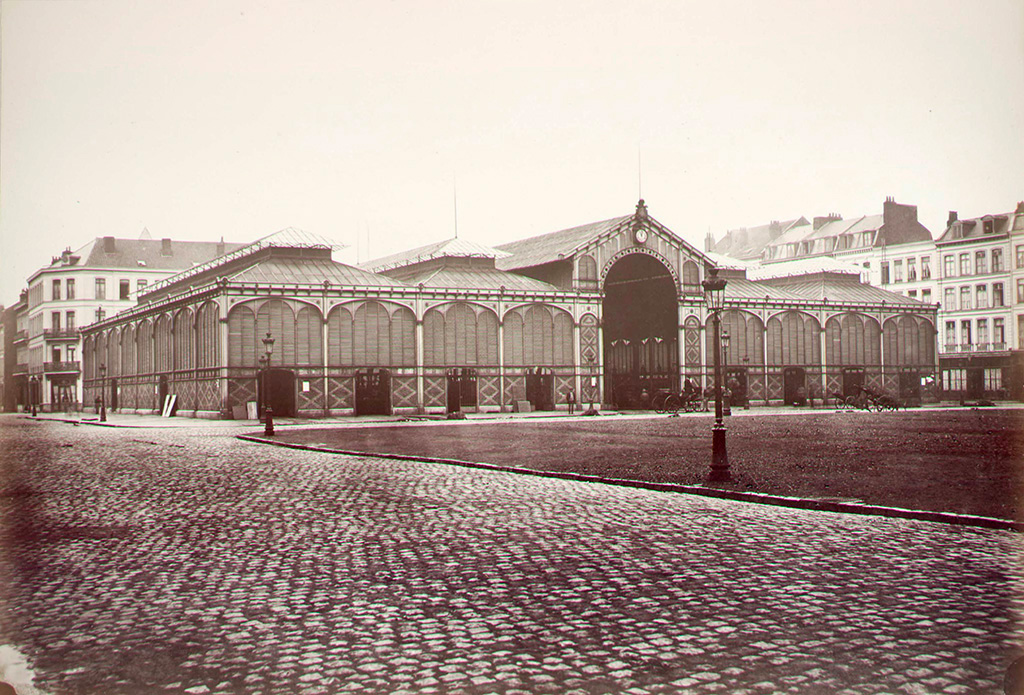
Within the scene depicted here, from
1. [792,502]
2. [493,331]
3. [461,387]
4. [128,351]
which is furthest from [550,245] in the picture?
[792,502]

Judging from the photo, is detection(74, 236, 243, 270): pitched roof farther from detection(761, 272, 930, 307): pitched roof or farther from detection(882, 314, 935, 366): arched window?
detection(882, 314, 935, 366): arched window

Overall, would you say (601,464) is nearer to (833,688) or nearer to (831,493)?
(831,493)

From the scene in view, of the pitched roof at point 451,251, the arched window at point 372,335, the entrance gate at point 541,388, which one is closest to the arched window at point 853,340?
the entrance gate at point 541,388

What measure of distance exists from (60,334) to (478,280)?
34226mm

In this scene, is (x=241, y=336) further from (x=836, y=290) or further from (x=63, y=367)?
(x=836, y=290)

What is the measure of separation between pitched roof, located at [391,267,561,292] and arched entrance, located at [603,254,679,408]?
6.08m

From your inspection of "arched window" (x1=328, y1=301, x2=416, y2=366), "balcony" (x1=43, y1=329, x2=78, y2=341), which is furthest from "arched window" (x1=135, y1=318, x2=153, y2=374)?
"arched window" (x1=328, y1=301, x2=416, y2=366)

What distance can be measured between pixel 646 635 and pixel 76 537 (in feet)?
22.4

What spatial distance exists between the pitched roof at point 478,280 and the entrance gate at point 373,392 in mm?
5581

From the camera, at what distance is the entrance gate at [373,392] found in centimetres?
4897

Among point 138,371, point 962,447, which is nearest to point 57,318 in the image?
point 138,371

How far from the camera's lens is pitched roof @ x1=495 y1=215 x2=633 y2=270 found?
183 ft

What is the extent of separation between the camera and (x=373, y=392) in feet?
162

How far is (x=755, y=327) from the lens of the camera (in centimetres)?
6025
